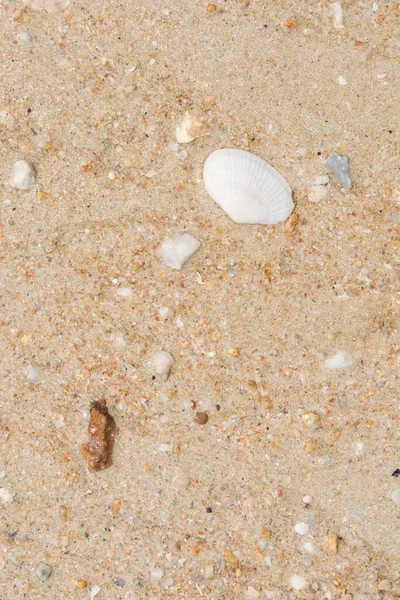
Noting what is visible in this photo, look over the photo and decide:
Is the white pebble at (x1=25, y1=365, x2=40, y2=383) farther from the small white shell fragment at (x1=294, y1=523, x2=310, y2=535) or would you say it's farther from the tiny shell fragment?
the small white shell fragment at (x1=294, y1=523, x2=310, y2=535)

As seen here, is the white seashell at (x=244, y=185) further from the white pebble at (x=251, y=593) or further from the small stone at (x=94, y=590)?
the small stone at (x=94, y=590)

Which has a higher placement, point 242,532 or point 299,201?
point 299,201

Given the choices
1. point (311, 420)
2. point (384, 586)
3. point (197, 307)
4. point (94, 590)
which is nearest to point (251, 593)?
point (384, 586)

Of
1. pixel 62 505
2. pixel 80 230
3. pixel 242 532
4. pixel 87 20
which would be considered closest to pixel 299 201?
pixel 80 230

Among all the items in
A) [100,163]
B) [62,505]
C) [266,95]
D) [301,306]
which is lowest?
[62,505]

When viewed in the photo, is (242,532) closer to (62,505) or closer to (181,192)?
(62,505)

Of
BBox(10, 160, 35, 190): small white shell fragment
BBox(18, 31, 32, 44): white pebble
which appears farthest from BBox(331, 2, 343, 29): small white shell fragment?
BBox(10, 160, 35, 190): small white shell fragment

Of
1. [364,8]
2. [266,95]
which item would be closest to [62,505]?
[266,95]
